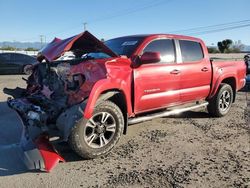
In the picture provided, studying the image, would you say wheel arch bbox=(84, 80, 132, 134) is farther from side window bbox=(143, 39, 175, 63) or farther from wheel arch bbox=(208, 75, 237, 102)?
wheel arch bbox=(208, 75, 237, 102)

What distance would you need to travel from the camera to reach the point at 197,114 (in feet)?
26.7

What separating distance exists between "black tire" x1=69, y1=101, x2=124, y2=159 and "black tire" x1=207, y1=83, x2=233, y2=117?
3218 millimetres

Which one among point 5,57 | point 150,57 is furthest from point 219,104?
point 5,57

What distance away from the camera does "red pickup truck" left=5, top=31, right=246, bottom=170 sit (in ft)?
15.8

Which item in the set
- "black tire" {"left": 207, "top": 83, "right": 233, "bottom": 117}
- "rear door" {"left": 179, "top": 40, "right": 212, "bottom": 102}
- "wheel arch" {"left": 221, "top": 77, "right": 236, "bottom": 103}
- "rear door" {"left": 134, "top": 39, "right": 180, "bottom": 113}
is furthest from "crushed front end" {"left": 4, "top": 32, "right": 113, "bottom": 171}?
"wheel arch" {"left": 221, "top": 77, "right": 236, "bottom": 103}

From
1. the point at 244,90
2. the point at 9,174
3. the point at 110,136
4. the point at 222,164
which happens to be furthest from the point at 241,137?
the point at 244,90

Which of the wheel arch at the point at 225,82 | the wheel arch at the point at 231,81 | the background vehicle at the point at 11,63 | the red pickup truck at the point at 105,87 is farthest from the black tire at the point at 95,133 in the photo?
the background vehicle at the point at 11,63

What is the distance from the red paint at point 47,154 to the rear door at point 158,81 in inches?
65.6

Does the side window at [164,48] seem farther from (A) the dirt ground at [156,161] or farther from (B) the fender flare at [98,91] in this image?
(A) the dirt ground at [156,161]

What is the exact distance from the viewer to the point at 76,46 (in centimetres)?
548

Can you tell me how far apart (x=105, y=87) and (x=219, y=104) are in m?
3.78

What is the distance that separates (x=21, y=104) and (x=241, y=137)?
3.98m

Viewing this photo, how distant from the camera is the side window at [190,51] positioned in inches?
266

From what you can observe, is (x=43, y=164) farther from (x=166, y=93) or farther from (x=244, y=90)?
(x=244, y=90)
